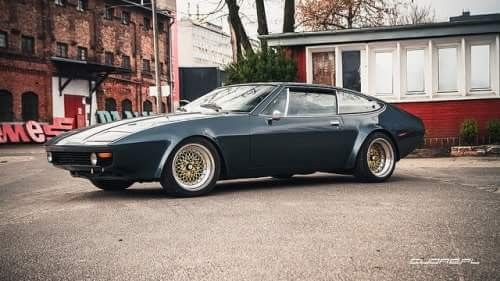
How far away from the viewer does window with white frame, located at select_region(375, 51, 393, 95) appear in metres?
17.2

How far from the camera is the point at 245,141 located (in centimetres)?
747

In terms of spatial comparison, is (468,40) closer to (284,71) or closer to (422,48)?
(422,48)

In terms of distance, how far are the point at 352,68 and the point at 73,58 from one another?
2443 centimetres

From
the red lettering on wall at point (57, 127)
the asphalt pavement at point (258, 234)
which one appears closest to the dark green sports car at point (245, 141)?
the asphalt pavement at point (258, 234)

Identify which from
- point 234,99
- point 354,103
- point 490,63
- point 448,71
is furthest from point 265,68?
point 234,99

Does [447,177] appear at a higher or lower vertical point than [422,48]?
lower

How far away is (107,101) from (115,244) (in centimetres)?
3756

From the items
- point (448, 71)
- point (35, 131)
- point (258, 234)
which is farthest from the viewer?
point (35, 131)

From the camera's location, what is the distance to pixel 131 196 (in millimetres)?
7285

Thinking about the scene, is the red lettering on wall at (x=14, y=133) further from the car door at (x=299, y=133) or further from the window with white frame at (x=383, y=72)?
the car door at (x=299, y=133)

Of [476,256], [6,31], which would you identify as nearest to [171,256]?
[476,256]

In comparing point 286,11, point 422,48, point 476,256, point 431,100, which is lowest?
point 476,256

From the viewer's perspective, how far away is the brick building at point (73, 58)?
3262 centimetres

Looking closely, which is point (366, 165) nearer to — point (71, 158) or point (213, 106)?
point (213, 106)
